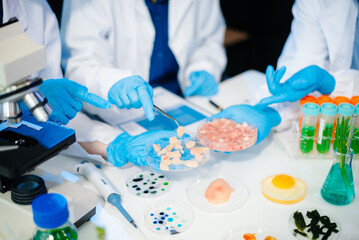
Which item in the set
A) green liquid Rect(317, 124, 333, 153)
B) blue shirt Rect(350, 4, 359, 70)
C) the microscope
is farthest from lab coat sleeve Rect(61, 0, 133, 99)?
blue shirt Rect(350, 4, 359, 70)

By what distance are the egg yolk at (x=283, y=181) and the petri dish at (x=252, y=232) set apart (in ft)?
0.72

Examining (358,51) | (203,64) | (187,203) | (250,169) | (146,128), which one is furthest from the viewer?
(203,64)

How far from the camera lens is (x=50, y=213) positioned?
0.90 meters

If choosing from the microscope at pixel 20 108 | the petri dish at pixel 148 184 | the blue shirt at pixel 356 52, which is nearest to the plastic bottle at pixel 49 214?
the microscope at pixel 20 108

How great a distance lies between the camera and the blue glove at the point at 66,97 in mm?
1444

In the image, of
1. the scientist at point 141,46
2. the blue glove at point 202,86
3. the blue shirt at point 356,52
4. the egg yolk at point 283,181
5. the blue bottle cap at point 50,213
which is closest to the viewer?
the blue bottle cap at point 50,213

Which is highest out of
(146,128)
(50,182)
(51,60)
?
(51,60)

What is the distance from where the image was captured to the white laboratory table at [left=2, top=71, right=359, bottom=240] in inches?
49.2

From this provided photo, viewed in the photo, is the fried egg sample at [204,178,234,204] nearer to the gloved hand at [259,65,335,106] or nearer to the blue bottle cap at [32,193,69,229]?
the gloved hand at [259,65,335,106]

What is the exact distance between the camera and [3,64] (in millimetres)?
880

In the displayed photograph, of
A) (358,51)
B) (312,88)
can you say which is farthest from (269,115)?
(358,51)

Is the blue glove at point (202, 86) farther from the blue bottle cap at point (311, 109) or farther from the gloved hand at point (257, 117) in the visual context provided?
the blue bottle cap at point (311, 109)

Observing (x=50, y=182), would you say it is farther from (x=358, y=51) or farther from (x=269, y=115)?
(x=358, y=51)

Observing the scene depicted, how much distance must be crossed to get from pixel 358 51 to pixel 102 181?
152 cm
